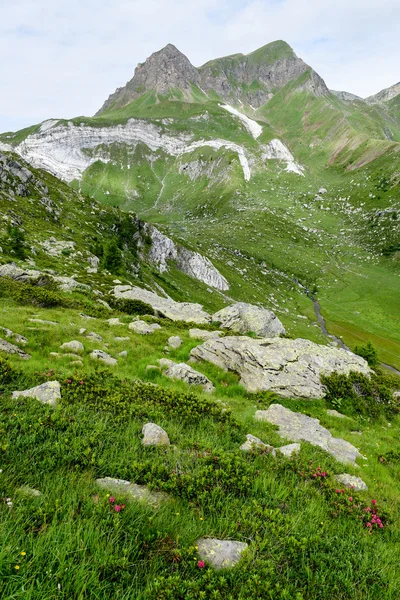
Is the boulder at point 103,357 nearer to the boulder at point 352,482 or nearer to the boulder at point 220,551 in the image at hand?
the boulder at point 220,551

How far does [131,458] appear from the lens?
6387 mm

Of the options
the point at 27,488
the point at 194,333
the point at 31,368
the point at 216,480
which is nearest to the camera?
the point at 27,488

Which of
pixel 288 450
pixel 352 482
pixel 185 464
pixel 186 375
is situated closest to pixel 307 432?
pixel 288 450

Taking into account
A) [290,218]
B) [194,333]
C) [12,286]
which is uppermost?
[290,218]

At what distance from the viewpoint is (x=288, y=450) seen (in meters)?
8.49

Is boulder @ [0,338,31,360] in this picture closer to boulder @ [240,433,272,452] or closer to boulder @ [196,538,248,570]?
boulder @ [240,433,272,452]

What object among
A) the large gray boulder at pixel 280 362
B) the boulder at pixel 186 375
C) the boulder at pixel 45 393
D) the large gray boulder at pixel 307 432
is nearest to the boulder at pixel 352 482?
the large gray boulder at pixel 307 432

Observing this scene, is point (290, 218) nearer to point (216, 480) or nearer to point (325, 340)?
point (325, 340)

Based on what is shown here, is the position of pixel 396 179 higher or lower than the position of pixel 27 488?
higher

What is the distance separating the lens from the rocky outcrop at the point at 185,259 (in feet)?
328

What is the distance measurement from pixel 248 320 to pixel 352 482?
25769 millimetres

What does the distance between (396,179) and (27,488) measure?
23487 cm

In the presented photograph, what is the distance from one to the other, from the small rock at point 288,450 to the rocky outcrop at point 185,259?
91.0 m

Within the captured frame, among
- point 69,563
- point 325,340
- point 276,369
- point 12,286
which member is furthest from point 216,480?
point 325,340
